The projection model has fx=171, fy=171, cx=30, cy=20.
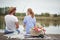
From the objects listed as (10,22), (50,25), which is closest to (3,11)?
(10,22)

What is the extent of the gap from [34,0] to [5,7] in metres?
0.63

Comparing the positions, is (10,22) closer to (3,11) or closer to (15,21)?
(15,21)

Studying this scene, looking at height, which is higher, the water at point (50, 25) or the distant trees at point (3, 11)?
the distant trees at point (3, 11)

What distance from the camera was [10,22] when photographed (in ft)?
11.6

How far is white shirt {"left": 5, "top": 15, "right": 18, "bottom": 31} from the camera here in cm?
352

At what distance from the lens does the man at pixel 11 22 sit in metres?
3.53

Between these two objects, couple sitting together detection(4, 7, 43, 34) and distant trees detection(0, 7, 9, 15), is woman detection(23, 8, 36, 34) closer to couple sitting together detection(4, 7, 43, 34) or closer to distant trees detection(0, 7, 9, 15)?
couple sitting together detection(4, 7, 43, 34)

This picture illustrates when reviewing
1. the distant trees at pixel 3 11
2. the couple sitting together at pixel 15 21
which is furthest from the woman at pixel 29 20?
the distant trees at pixel 3 11

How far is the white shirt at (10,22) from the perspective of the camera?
352 centimetres

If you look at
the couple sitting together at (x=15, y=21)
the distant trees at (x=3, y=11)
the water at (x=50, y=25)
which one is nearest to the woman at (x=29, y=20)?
the couple sitting together at (x=15, y=21)

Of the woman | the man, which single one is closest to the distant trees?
the man

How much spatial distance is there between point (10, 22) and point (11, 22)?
0.02 meters

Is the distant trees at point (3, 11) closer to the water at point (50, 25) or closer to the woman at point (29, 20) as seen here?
the water at point (50, 25)

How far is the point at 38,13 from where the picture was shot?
3566mm
